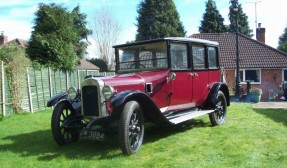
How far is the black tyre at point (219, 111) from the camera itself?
813cm

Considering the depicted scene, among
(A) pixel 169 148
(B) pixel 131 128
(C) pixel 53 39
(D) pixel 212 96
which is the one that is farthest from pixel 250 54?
(B) pixel 131 128

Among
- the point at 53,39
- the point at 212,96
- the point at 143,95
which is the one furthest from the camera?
the point at 53,39

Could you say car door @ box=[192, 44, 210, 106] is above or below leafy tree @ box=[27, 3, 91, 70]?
below

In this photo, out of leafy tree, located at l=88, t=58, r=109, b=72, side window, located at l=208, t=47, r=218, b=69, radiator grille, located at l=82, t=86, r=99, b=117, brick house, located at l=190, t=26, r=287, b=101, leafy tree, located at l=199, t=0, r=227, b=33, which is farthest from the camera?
leafy tree, located at l=199, t=0, r=227, b=33

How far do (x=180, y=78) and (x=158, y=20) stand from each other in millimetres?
33498

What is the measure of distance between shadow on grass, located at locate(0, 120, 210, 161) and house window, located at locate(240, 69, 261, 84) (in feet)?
62.8

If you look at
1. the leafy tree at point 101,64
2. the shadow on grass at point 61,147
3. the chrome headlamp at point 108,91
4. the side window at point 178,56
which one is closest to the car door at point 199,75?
the side window at point 178,56

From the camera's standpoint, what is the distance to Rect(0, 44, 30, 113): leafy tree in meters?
10.9

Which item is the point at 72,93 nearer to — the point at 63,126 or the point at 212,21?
the point at 63,126

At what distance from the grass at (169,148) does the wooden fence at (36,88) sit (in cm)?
217

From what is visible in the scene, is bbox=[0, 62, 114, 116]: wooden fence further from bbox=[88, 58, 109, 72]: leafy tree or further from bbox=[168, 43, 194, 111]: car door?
bbox=[88, 58, 109, 72]: leafy tree

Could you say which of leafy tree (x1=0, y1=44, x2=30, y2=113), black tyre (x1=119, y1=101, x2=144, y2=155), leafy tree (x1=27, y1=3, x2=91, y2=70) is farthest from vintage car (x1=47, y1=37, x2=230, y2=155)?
leafy tree (x1=27, y1=3, x2=91, y2=70)

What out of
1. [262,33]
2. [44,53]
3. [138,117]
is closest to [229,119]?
[138,117]

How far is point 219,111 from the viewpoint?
855cm
